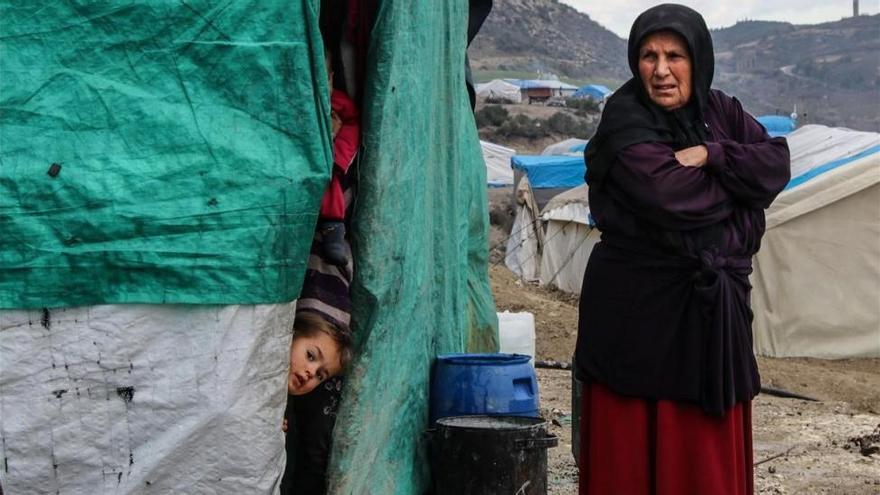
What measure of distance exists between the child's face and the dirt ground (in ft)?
7.91

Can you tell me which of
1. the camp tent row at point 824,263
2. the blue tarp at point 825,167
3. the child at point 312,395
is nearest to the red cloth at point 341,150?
the child at point 312,395

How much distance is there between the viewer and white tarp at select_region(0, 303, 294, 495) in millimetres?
2914

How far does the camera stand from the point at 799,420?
27.9 feet

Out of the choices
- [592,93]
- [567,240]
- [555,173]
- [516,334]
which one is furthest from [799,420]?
[592,93]

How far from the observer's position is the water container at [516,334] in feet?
23.4

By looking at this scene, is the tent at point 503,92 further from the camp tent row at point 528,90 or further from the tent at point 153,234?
the tent at point 153,234

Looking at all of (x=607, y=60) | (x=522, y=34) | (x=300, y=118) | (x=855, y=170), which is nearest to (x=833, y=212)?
(x=855, y=170)

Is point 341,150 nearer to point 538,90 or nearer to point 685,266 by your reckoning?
point 685,266

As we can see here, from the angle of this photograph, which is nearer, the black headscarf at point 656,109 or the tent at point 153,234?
the tent at point 153,234

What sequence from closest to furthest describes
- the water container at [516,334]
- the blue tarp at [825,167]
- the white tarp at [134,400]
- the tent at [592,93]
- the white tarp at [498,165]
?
the white tarp at [134,400] → the water container at [516,334] → the blue tarp at [825,167] → the white tarp at [498,165] → the tent at [592,93]

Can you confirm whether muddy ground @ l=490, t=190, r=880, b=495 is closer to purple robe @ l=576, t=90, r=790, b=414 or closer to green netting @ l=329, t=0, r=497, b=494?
green netting @ l=329, t=0, r=497, b=494

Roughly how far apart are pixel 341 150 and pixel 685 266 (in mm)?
1058

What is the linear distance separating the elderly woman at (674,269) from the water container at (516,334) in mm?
3088

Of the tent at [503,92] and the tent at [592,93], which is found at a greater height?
the tent at [592,93]
